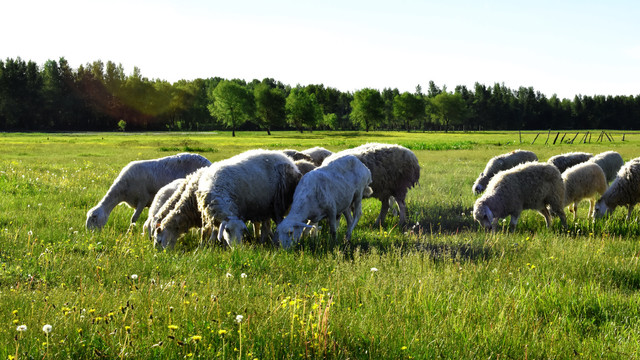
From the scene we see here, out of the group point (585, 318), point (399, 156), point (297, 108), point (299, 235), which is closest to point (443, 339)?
point (585, 318)

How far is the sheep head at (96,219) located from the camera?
31.0ft

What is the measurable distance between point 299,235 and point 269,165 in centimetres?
193

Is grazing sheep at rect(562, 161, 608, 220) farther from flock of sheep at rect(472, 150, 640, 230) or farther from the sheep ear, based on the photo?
the sheep ear

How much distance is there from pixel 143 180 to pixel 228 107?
300 feet

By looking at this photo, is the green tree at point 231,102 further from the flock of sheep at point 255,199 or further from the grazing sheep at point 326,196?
the grazing sheep at point 326,196

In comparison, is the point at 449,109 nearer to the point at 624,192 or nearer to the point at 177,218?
the point at 624,192

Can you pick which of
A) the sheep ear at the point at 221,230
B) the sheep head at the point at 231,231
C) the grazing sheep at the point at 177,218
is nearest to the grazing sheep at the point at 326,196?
the sheep head at the point at 231,231

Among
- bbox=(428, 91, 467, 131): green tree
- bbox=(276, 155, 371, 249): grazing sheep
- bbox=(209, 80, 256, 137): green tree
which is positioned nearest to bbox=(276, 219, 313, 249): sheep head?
bbox=(276, 155, 371, 249): grazing sheep

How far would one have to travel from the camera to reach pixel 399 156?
11.3 meters

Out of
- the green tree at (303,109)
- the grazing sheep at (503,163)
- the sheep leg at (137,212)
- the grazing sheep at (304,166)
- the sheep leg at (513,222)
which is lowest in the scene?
the sheep leg at (513,222)

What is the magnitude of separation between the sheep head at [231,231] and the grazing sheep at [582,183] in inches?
332

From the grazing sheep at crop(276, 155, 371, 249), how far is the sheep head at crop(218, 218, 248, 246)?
2.06 feet

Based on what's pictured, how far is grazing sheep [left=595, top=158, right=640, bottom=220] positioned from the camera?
1084 cm

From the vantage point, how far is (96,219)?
959 cm
